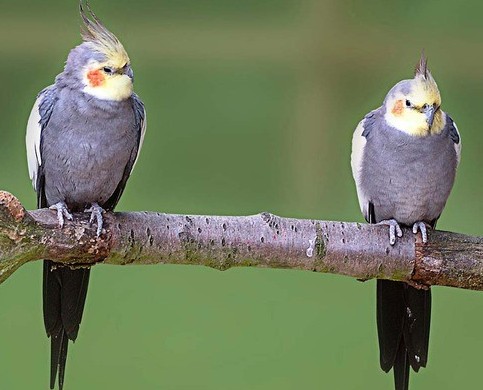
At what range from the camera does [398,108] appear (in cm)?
155

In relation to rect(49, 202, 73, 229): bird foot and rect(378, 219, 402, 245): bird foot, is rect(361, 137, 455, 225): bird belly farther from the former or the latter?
rect(49, 202, 73, 229): bird foot

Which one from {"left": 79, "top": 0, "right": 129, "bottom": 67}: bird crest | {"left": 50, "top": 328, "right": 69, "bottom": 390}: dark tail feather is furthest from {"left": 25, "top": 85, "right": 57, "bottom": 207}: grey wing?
{"left": 50, "top": 328, "right": 69, "bottom": 390}: dark tail feather

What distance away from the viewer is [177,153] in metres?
2.45

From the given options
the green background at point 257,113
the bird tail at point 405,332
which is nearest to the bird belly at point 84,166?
the bird tail at point 405,332

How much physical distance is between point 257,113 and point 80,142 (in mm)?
1057

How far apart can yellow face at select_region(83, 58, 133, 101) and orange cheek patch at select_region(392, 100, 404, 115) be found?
1.42 ft

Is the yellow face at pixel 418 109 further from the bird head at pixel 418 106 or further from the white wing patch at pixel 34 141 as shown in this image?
the white wing patch at pixel 34 141

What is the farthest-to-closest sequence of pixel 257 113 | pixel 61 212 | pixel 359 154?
pixel 257 113 → pixel 359 154 → pixel 61 212

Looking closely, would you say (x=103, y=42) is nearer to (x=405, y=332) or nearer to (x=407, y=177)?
(x=407, y=177)

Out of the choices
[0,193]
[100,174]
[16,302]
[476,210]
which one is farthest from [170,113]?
[0,193]

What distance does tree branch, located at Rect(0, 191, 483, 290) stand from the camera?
1.39m

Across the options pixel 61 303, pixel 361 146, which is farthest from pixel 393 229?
pixel 61 303

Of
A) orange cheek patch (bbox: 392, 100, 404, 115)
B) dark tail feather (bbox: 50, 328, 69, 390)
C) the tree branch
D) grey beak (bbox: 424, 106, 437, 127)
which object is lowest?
dark tail feather (bbox: 50, 328, 69, 390)

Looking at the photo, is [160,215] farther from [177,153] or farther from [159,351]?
[177,153]
